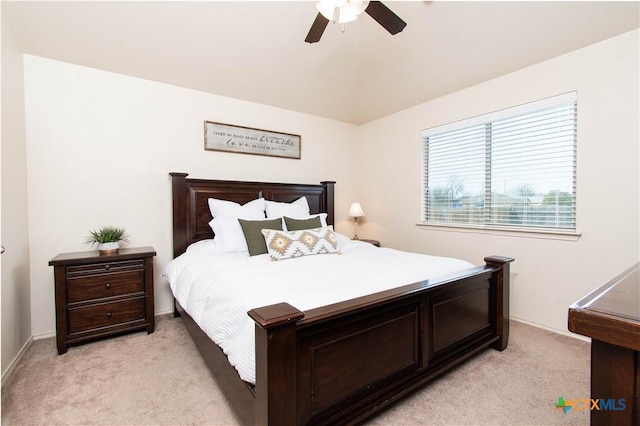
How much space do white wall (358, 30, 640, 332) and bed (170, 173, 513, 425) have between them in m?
0.76

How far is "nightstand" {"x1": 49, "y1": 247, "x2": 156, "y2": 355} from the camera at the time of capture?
2.27 meters

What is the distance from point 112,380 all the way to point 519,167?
3720mm

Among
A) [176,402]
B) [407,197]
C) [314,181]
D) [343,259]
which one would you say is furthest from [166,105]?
[407,197]

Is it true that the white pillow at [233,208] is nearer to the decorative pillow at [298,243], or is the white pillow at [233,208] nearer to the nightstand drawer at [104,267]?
the decorative pillow at [298,243]

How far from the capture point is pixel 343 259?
2387 millimetres

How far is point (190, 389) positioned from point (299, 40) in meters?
2.71

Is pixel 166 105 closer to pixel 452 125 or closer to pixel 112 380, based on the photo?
pixel 112 380

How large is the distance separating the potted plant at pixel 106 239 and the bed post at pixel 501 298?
3084mm

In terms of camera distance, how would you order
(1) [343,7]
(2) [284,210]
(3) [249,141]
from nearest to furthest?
(1) [343,7] → (2) [284,210] → (3) [249,141]

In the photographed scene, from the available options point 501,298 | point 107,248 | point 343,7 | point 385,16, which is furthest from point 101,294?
point 501,298

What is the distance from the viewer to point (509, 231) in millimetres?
2906

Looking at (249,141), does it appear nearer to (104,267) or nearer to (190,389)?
(104,267)

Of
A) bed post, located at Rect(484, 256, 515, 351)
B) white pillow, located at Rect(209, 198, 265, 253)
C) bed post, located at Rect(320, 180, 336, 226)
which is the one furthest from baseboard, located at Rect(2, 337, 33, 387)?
bed post, located at Rect(484, 256, 515, 351)

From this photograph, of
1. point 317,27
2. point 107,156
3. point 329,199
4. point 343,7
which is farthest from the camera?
point 329,199
